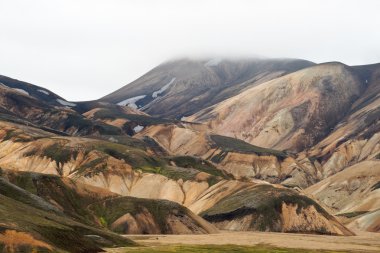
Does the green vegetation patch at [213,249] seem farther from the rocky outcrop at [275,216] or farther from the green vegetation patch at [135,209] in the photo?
the rocky outcrop at [275,216]

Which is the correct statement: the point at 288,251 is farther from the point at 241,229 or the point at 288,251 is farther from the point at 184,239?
the point at 241,229

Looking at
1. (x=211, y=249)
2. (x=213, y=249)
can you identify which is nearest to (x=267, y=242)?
(x=213, y=249)

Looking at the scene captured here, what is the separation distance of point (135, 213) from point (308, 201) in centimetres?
6027

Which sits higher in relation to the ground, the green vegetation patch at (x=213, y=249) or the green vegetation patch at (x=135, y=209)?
the green vegetation patch at (x=213, y=249)

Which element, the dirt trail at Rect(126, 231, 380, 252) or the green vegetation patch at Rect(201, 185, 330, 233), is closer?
the dirt trail at Rect(126, 231, 380, 252)

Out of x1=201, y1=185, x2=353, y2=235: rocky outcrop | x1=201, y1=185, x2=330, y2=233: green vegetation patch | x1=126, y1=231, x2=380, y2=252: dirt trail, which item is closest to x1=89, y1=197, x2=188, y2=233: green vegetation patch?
x1=126, y1=231, x2=380, y2=252: dirt trail

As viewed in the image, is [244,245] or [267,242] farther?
[267,242]

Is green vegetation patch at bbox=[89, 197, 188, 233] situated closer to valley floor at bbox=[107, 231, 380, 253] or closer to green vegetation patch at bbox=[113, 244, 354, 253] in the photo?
valley floor at bbox=[107, 231, 380, 253]

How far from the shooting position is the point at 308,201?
196m

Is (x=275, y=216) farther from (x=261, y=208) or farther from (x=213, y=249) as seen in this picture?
(x=213, y=249)

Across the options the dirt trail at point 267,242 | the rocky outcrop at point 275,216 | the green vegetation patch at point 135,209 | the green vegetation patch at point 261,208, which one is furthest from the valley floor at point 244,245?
the green vegetation patch at point 261,208

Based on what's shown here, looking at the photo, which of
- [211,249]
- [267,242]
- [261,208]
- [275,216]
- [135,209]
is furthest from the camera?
[261,208]

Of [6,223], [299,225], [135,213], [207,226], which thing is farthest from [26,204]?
[299,225]

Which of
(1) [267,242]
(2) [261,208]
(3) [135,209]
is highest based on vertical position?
(3) [135,209]
